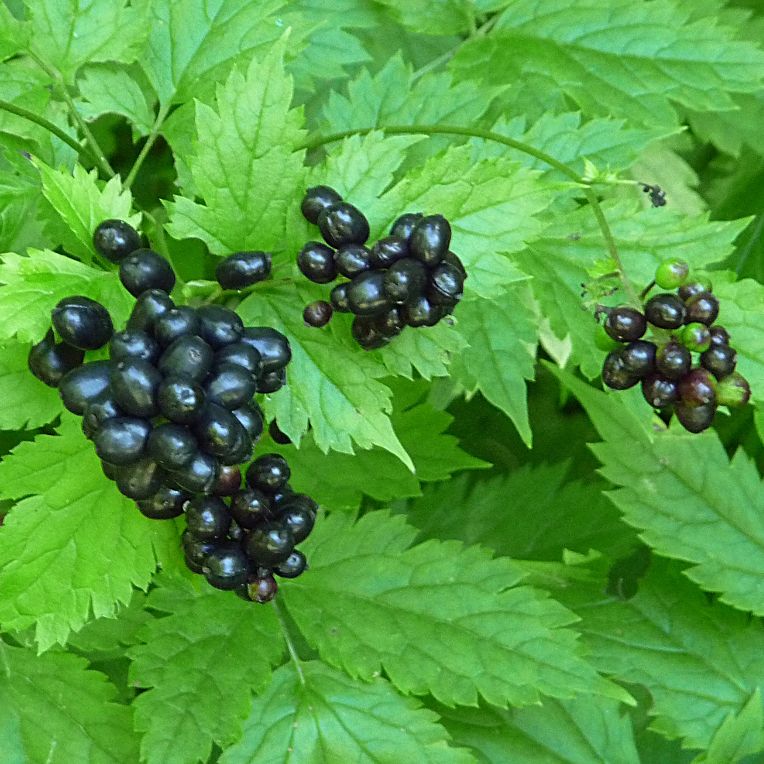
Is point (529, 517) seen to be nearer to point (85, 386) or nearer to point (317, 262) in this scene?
point (317, 262)

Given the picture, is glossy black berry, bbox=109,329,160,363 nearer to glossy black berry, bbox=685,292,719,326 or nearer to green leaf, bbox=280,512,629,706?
green leaf, bbox=280,512,629,706

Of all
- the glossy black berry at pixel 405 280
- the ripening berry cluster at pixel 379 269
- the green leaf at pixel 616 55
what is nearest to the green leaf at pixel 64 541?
the ripening berry cluster at pixel 379 269

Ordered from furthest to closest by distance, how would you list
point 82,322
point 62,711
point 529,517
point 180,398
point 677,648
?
point 529,517
point 677,648
point 62,711
point 82,322
point 180,398

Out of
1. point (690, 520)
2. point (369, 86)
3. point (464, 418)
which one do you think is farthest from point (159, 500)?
point (464, 418)

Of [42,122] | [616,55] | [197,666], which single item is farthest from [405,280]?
[616,55]

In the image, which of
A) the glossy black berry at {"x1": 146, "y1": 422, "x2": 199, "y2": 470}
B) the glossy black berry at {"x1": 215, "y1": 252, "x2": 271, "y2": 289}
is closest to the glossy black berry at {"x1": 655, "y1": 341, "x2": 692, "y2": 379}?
the glossy black berry at {"x1": 215, "y1": 252, "x2": 271, "y2": 289}
